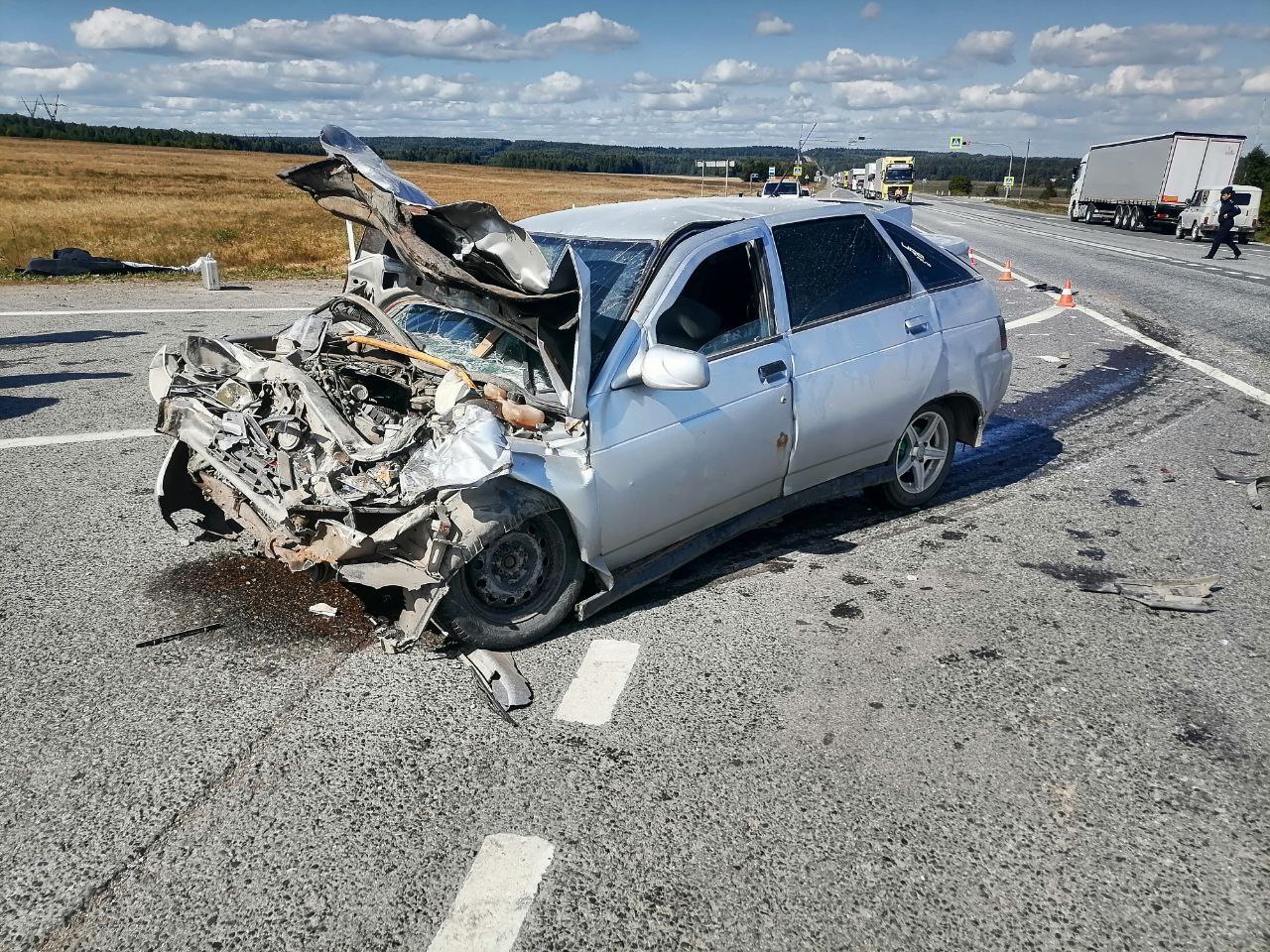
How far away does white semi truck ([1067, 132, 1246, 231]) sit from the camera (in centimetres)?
3719

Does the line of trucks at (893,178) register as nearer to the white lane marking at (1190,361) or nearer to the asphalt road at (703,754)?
the white lane marking at (1190,361)

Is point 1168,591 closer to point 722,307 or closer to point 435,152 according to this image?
point 722,307

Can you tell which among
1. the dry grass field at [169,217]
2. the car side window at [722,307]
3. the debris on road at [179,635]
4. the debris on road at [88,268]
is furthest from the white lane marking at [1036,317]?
the debris on road at [88,268]

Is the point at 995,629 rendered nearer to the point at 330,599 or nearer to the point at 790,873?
the point at 790,873

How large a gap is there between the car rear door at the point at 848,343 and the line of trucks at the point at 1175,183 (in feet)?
109

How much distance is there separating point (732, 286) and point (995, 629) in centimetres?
205

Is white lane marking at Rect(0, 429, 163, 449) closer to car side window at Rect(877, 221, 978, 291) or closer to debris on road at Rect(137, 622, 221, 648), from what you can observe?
debris on road at Rect(137, 622, 221, 648)

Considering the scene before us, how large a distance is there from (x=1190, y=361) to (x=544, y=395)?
29.6ft

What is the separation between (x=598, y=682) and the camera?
375 centimetres

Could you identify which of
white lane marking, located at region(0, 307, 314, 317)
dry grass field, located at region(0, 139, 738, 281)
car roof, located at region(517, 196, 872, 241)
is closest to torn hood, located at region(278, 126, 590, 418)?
car roof, located at region(517, 196, 872, 241)

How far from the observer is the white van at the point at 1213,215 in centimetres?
3241

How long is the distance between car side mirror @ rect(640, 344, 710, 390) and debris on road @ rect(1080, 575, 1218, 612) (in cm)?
239

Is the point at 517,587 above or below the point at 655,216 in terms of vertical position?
below

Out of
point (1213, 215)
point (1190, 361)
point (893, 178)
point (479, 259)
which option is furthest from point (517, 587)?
point (893, 178)
